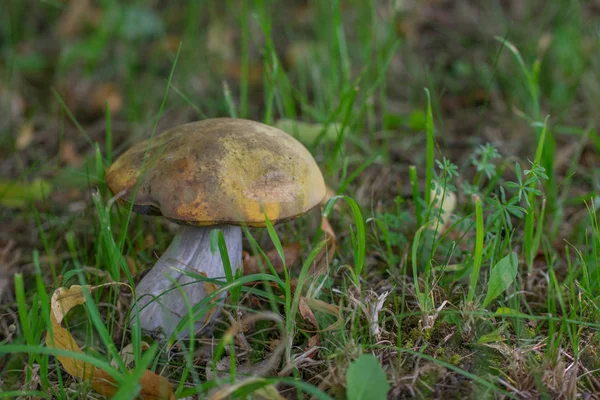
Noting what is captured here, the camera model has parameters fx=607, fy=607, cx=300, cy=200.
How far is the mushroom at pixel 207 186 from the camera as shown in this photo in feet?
4.80

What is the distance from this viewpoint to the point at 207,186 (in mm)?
1464

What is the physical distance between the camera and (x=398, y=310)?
64.8 inches

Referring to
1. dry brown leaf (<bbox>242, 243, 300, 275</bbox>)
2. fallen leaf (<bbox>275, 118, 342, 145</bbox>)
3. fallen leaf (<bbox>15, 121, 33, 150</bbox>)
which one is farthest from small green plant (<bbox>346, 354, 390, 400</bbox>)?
fallen leaf (<bbox>15, 121, 33, 150</bbox>)

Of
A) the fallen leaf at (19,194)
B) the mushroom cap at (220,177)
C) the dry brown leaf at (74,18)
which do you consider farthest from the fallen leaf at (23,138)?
the mushroom cap at (220,177)

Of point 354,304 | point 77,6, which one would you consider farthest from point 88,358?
point 77,6

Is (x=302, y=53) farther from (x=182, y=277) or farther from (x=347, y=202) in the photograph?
(x=182, y=277)

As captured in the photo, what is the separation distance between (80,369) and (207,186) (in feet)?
1.77

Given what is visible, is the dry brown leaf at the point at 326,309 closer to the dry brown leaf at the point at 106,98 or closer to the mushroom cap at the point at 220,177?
the mushroom cap at the point at 220,177

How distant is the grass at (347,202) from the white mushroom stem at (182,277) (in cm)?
6

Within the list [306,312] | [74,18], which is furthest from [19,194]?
[74,18]

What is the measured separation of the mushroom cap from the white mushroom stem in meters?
0.21

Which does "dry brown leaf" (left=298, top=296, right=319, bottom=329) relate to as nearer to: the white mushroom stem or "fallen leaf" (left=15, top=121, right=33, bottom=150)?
the white mushroom stem

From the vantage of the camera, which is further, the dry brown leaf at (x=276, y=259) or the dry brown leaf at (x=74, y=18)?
the dry brown leaf at (x=74, y=18)

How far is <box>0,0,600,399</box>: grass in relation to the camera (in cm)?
145
